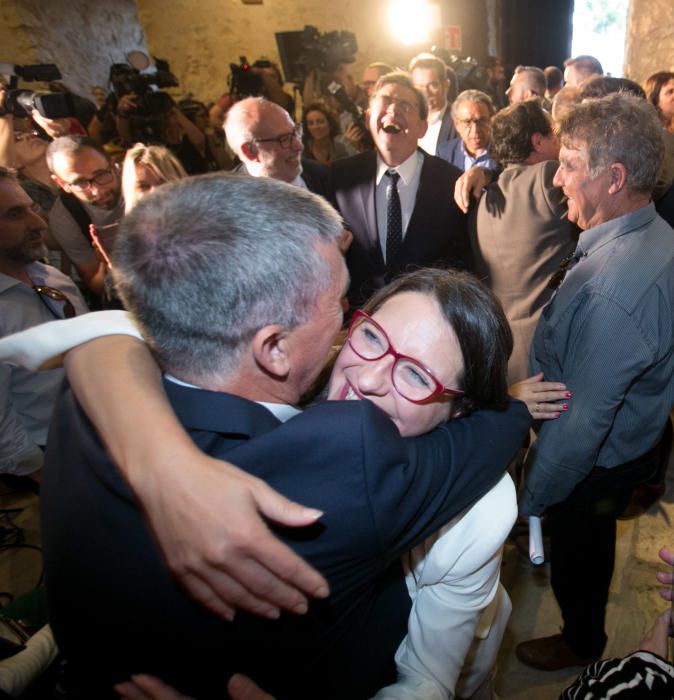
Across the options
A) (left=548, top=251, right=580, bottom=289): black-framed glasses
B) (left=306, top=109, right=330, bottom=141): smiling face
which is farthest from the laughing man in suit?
(left=306, top=109, right=330, bottom=141): smiling face

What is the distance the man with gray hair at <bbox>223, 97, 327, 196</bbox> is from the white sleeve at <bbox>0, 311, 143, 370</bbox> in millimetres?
1819

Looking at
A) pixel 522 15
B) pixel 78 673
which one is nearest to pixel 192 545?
pixel 78 673

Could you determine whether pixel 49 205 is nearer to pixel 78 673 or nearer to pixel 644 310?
pixel 78 673

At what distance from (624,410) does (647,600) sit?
125cm

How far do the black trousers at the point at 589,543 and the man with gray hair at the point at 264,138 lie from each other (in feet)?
6.96

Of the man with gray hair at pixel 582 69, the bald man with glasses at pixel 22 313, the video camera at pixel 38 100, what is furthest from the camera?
the man with gray hair at pixel 582 69

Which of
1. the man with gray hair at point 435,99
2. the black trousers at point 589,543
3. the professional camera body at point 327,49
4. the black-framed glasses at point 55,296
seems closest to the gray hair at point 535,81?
the man with gray hair at point 435,99

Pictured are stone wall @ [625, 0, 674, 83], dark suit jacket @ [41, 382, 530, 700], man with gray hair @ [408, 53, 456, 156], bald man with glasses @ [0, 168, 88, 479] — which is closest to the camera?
dark suit jacket @ [41, 382, 530, 700]

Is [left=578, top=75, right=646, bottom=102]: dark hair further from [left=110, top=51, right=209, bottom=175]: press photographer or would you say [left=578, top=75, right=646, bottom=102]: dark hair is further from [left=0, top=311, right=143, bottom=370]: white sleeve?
[left=110, top=51, right=209, bottom=175]: press photographer

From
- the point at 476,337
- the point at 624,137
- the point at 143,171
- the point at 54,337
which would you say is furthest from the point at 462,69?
the point at 54,337

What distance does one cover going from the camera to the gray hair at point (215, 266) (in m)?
0.77

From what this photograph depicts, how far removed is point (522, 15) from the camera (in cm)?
1351

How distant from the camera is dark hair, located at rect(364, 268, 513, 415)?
1111 mm

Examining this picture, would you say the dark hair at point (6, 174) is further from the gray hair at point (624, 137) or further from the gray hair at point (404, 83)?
the gray hair at point (624, 137)
